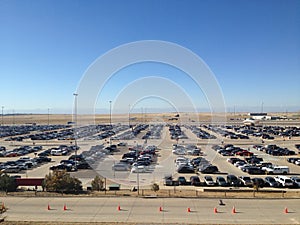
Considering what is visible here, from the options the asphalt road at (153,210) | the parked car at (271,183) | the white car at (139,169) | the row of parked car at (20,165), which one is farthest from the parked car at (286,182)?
the row of parked car at (20,165)

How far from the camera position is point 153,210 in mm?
14508

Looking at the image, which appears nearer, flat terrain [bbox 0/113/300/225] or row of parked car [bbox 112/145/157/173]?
flat terrain [bbox 0/113/300/225]

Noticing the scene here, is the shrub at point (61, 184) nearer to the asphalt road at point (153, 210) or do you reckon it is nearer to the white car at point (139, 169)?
the asphalt road at point (153, 210)

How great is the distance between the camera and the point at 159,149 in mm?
39438

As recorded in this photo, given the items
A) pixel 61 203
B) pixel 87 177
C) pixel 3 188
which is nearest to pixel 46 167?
pixel 87 177

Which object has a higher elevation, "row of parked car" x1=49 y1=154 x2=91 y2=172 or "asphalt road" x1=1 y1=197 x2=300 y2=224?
"asphalt road" x1=1 y1=197 x2=300 y2=224

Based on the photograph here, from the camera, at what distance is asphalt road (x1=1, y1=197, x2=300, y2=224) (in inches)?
520

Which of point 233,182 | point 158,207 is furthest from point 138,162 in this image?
point 158,207

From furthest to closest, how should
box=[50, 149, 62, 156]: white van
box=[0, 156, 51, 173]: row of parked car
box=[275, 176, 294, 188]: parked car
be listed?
box=[50, 149, 62, 156]: white van
box=[0, 156, 51, 173]: row of parked car
box=[275, 176, 294, 188]: parked car

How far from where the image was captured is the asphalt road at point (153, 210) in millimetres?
13195

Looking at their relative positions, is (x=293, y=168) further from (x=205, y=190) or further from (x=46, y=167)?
(x=46, y=167)

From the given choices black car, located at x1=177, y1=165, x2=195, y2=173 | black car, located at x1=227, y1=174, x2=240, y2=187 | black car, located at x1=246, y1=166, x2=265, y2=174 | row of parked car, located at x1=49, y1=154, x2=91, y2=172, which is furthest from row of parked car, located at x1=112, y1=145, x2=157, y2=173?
black car, located at x1=246, y1=166, x2=265, y2=174

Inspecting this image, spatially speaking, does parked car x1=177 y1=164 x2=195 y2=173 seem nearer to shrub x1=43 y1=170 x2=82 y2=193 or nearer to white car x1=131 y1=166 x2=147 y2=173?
white car x1=131 y1=166 x2=147 y2=173

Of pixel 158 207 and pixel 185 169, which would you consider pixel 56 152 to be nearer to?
pixel 185 169
